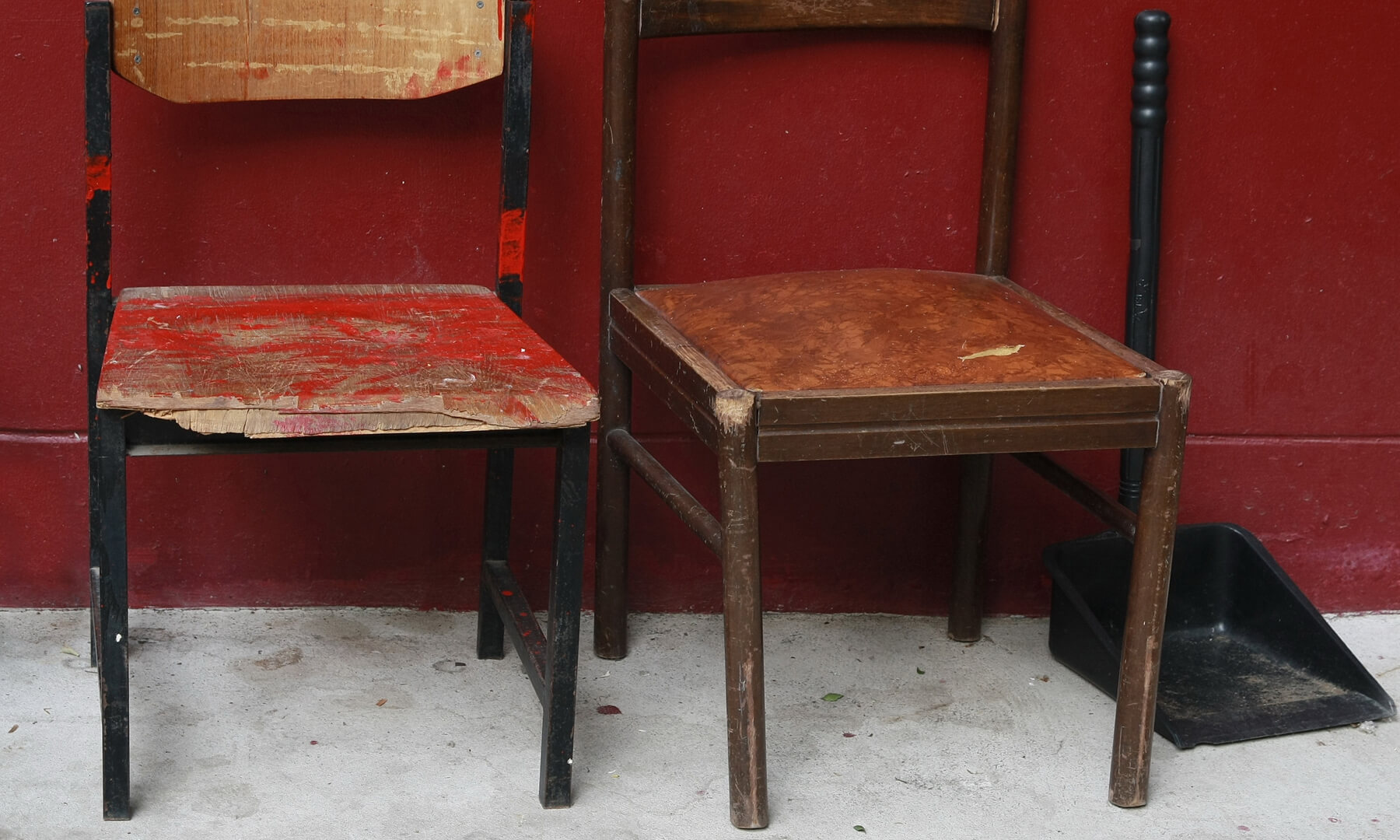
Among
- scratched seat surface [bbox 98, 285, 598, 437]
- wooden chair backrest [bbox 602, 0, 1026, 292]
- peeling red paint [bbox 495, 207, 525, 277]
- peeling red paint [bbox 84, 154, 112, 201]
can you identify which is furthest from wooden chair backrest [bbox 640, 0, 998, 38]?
peeling red paint [bbox 84, 154, 112, 201]

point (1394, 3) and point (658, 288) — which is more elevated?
point (1394, 3)

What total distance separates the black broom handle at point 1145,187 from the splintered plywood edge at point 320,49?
2.83ft

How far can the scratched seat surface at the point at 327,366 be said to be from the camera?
128cm

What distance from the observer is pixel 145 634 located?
76.8 inches

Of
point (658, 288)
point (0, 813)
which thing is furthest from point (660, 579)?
point (0, 813)

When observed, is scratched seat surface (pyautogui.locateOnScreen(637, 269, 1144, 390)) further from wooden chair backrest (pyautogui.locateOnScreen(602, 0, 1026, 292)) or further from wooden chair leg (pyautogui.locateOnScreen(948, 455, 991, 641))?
wooden chair leg (pyautogui.locateOnScreen(948, 455, 991, 641))

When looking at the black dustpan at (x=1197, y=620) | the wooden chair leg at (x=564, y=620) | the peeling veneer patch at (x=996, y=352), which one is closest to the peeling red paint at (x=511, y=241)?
the wooden chair leg at (x=564, y=620)

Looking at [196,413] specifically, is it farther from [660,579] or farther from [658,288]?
[660,579]

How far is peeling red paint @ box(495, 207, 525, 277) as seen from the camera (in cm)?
178

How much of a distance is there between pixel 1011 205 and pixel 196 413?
3.74ft

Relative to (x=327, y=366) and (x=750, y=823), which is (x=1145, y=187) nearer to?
(x=750, y=823)

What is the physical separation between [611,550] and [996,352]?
2.27 ft

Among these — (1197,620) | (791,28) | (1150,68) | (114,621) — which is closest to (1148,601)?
(1197,620)

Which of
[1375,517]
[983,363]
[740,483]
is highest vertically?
[983,363]
